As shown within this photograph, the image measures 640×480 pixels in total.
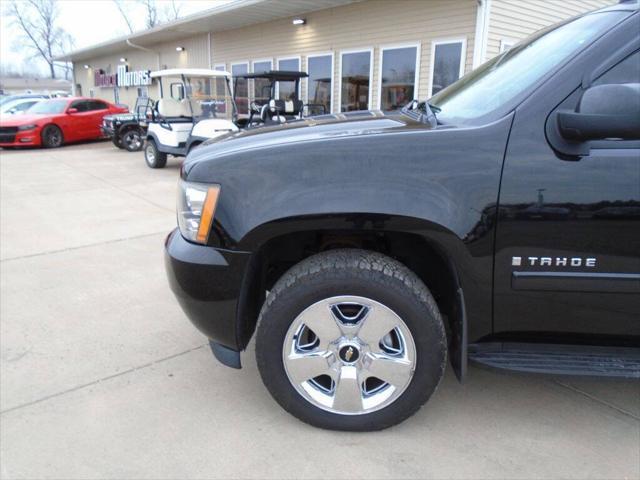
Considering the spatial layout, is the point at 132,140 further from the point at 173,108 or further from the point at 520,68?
the point at 520,68

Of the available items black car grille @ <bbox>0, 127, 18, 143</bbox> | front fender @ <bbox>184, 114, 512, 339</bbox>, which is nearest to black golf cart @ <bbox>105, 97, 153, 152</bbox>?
black car grille @ <bbox>0, 127, 18, 143</bbox>

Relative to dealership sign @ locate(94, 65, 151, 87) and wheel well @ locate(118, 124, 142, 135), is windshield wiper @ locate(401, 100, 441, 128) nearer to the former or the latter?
wheel well @ locate(118, 124, 142, 135)

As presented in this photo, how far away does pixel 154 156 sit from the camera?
11680 millimetres

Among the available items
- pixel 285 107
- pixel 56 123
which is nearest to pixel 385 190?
pixel 285 107

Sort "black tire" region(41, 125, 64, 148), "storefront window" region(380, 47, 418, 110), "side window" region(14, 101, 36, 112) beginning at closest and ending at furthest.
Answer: "storefront window" region(380, 47, 418, 110)
"black tire" region(41, 125, 64, 148)
"side window" region(14, 101, 36, 112)

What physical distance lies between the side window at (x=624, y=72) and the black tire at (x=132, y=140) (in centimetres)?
1485

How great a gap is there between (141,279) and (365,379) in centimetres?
281

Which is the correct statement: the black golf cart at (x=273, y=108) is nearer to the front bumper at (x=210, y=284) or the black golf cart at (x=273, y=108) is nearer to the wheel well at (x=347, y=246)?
the wheel well at (x=347, y=246)

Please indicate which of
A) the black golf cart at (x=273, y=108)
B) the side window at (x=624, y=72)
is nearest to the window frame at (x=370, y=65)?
the black golf cart at (x=273, y=108)

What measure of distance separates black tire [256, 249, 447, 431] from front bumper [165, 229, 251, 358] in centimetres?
16

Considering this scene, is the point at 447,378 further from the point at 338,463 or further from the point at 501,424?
the point at 338,463

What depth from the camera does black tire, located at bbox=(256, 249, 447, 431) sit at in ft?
7.02

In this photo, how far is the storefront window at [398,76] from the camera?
443 inches

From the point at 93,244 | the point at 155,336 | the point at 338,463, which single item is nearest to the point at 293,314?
the point at 338,463
